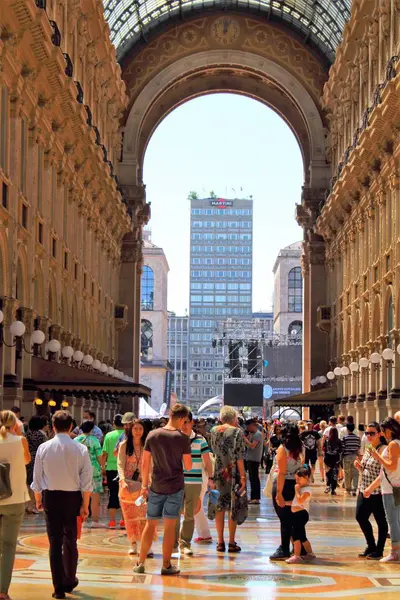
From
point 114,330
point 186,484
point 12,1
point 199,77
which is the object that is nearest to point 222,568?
point 186,484

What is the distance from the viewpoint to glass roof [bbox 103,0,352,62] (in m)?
65.5

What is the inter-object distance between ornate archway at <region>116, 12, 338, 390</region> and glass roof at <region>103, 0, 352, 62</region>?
37 cm

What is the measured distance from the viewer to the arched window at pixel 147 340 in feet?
477

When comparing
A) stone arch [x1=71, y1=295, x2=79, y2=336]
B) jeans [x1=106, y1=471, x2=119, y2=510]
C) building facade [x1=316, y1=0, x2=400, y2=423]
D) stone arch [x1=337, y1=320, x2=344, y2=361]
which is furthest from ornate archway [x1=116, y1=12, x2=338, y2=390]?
jeans [x1=106, y1=471, x2=119, y2=510]

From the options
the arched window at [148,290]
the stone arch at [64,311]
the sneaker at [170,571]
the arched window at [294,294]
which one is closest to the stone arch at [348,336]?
the stone arch at [64,311]

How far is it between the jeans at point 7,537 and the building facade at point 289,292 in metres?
123

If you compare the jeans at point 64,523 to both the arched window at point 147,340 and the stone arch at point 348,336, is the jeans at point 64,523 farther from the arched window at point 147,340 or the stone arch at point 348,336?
the arched window at point 147,340

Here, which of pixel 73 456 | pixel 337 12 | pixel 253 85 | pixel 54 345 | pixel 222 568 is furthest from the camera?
pixel 253 85

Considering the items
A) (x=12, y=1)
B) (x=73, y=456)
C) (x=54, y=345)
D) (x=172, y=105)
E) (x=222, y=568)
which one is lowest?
(x=222, y=568)

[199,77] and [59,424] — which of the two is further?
[199,77]

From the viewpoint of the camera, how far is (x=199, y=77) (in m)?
68.1

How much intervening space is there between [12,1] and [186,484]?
52.7 feet

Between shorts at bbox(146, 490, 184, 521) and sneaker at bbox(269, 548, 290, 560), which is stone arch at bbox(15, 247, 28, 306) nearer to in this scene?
sneaker at bbox(269, 548, 290, 560)

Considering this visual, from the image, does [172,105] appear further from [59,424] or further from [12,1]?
[59,424]
